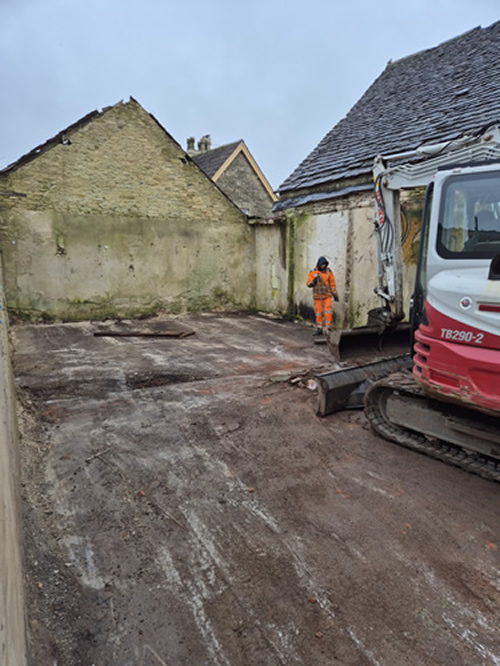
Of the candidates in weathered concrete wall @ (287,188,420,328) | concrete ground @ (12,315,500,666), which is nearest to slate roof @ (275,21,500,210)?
weathered concrete wall @ (287,188,420,328)

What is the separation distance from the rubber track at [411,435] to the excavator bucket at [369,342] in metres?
1.91

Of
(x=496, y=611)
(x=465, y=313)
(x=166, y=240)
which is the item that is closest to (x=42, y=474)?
(x=496, y=611)

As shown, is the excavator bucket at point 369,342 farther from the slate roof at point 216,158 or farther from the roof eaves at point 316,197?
the slate roof at point 216,158

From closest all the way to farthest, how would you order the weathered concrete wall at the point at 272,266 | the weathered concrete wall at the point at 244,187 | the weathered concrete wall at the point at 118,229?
the weathered concrete wall at the point at 118,229
the weathered concrete wall at the point at 272,266
the weathered concrete wall at the point at 244,187

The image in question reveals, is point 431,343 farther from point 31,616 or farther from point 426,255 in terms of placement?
point 31,616

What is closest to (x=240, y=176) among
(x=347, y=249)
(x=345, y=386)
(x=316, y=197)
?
(x=316, y=197)

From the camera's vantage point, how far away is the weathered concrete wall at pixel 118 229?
11.2m

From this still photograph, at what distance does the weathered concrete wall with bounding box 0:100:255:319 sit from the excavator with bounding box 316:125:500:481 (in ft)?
30.3

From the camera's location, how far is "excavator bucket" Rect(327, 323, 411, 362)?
21.7 feet

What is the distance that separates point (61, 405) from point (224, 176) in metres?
19.4

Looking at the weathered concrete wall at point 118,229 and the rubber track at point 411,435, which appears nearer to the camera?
the rubber track at point 411,435

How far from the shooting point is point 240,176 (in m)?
23.1

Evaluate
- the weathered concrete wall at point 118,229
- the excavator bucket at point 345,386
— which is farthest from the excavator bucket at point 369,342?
the weathered concrete wall at point 118,229

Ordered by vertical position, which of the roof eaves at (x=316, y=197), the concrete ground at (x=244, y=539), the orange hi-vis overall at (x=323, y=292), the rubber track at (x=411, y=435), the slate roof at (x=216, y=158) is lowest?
the concrete ground at (x=244, y=539)
